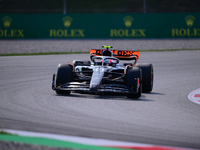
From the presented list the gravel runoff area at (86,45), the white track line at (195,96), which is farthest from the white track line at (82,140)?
the gravel runoff area at (86,45)

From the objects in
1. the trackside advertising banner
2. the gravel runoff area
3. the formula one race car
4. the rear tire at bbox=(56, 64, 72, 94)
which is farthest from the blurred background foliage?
the rear tire at bbox=(56, 64, 72, 94)

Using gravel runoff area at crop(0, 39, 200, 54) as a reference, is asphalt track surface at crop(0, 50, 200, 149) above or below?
below

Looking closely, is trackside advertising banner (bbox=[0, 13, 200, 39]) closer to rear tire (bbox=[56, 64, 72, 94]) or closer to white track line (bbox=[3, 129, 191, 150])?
rear tire (bbox=[56, 64, 72, 94])

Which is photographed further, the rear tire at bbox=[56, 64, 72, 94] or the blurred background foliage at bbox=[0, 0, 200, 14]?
the blurred background foliage at bbox=[0, 0, 200, 14]

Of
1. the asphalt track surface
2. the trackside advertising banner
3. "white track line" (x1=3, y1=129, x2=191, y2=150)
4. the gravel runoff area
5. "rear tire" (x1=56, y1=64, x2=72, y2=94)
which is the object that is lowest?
"white track line" (x1=3, y1=129, x2=191, y2=150)

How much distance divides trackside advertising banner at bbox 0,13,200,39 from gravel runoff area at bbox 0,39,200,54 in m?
0.70

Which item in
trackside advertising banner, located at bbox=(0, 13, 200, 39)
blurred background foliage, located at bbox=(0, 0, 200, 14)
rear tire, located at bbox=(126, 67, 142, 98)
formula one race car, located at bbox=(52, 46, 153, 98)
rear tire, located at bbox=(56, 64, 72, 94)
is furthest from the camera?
blurred background foliage, located at bbox=(0, 0, 200, 14)

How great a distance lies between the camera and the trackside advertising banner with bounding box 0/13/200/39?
25.8 metres

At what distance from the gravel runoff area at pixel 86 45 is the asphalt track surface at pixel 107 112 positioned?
A: 977 centimetres

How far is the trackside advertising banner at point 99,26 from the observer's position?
25.8 meters

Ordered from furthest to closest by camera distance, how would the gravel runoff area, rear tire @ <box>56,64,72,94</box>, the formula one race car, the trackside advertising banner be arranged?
the trackside advertising banner → the gravel runoff area → rear tire @ <box>56,64,72,94</box> → the formula one race car

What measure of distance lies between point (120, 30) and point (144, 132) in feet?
70.7

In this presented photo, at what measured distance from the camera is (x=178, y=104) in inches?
292

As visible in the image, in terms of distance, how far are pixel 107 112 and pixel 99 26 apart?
20148mm
